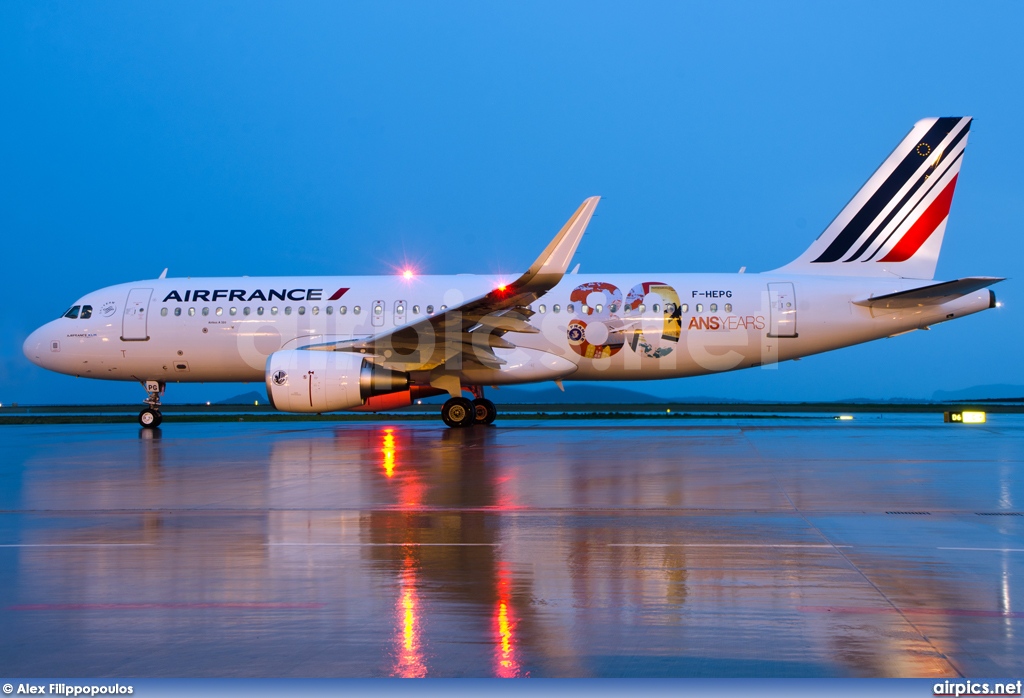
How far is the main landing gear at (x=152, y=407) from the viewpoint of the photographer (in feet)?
70.0

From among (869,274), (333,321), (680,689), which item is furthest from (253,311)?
(680,689)

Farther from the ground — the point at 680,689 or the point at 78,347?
the point at 78,347

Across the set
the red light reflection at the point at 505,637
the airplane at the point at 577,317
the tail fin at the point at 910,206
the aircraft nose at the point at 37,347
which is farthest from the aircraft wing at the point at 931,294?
the aircraft nose at the point at 37,347

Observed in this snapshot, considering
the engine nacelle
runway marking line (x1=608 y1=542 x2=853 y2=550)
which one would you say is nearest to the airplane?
the engine nacelle

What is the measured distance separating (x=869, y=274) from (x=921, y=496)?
41.0ft

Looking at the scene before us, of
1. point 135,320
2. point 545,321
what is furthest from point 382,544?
point 135,320

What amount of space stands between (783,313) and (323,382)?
990cm

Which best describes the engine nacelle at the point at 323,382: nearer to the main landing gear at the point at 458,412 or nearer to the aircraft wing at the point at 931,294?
the main landing gear at the point at 458,412

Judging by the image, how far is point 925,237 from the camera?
20.0 meters

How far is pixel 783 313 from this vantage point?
1948 centimetres

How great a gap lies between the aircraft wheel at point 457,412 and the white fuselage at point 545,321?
53cm

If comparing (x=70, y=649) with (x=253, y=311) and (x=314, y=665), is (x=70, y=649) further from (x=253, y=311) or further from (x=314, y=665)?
(x=253, y=311)

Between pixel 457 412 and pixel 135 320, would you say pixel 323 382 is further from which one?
pixel 135 320

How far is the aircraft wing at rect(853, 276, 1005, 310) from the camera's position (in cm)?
1789
